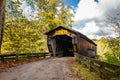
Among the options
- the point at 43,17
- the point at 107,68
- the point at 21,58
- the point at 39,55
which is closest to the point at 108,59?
the point at 107,68

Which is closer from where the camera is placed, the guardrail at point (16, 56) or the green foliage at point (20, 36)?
the guardrail at point (16, 56)

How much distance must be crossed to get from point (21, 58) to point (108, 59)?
45.1 feet

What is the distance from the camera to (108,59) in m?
10.8

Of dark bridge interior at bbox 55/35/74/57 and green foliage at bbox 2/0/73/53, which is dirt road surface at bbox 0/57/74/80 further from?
dark bridge interior at bbox 55/35/74/57

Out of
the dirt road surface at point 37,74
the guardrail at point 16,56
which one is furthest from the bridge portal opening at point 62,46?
the dirt road surface at point 37,74

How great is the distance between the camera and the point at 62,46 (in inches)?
1451

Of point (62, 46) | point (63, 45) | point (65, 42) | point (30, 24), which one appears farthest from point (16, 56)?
point (65, 42)

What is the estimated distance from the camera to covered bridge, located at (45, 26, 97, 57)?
28.3 meters

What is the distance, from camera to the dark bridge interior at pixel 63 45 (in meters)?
34.5

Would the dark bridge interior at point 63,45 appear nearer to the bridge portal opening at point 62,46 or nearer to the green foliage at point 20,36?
the bridge portal opening at point 62,46

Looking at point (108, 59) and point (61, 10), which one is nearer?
point (108, 59)

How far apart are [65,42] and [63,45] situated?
76 cm

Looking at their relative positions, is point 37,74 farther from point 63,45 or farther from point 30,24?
point 63,45

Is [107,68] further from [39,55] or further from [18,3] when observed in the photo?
[39,55]
